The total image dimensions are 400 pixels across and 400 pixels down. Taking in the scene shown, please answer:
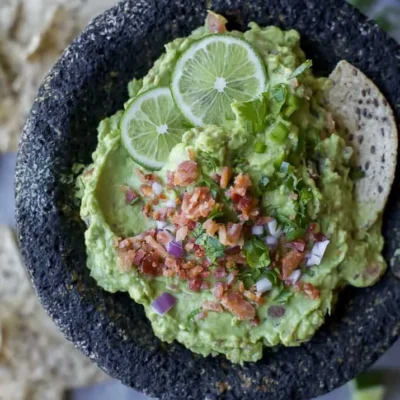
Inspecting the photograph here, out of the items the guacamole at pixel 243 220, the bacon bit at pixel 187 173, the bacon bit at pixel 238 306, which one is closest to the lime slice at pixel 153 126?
the guacamole at pixel 243 220

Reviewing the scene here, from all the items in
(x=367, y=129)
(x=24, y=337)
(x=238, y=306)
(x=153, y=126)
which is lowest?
(x=24, y=337)

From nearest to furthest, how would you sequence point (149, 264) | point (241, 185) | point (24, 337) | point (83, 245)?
1. point (241, 185)
2. point (149, 264)
3. point (83, 245)
4. point (24, 337)

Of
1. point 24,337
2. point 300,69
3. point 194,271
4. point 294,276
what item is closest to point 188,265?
point 194,271

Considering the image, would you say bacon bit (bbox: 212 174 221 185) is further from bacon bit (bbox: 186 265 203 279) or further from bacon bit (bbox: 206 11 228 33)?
bacon bit (bbox: 206 11 228 33)

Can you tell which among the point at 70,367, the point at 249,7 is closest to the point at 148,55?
the point at 249,7

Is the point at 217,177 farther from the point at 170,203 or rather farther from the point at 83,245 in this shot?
the point at 83,245

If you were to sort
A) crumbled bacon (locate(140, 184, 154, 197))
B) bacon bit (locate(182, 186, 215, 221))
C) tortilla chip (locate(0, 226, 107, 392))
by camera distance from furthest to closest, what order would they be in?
tortilla chip (locate(0, 226, 107, 392)) → crumbled bacon (locate(140, 184, 154, 197)) → bacon bit (locate(182, 186, 215, 221))

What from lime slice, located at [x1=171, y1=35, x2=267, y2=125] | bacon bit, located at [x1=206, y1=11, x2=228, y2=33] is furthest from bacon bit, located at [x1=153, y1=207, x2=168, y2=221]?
bacon bit, located at [x1=206, y1=11, x2=228, y2=33]
